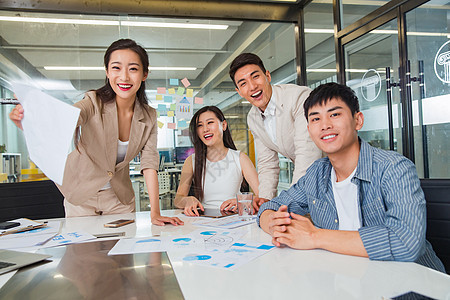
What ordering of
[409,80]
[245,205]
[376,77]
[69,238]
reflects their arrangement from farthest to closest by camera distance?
[376,77]
[409,80]
[245,205]
[69,238]

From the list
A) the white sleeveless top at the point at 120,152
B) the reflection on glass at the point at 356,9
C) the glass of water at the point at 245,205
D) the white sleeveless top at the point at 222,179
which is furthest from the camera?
the reflection on glass at the point at 356,9

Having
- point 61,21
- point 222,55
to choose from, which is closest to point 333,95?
point 222,55

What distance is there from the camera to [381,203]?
1.08m

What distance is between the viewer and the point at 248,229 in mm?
1288

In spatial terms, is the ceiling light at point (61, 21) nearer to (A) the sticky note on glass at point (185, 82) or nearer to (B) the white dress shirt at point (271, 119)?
(A) the sticky note on glass at point (185, 82)

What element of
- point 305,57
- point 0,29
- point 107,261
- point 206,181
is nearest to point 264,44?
point 305,57

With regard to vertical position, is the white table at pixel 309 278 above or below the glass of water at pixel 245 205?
below

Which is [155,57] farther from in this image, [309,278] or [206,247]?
[309,278]

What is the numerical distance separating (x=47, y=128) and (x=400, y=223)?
0.90 m

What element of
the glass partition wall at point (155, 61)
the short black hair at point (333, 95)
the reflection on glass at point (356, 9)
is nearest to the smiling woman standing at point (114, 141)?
the short black hair at point (333, 95)

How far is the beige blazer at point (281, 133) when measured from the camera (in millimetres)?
1872

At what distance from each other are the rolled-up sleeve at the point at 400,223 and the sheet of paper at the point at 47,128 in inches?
29.7

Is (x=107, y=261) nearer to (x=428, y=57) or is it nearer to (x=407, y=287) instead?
(x=407, y=287)

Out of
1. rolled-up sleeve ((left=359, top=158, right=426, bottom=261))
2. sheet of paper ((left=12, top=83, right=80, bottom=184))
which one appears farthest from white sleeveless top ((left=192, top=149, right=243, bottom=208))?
sheet of paper ((left=12, top=83, right=80, bottom=184))
